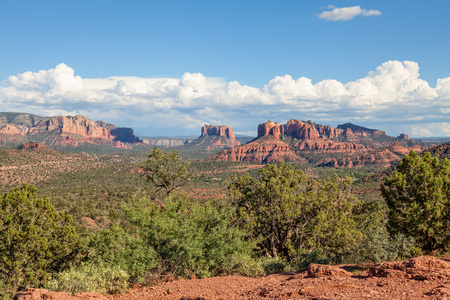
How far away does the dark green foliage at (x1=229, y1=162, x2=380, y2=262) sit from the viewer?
21750mm

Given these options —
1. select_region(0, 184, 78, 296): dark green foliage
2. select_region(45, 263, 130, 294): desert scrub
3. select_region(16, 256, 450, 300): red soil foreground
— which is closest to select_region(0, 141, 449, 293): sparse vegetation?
select_region(45, 263, 130, 294): desert scrub

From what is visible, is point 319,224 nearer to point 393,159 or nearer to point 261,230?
point 261,230

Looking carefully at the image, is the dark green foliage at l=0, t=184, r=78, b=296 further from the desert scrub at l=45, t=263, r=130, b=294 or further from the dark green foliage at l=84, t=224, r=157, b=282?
the desert scrub at l=45, t=263, r=130, b=294

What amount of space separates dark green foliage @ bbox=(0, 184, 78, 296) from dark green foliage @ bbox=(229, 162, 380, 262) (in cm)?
1192

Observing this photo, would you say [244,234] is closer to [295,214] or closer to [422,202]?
[295,214]

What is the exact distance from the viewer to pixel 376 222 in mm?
25625

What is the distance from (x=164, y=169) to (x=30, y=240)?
1340cm

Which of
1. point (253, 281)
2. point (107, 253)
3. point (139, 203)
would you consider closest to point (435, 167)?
point (253, 281)

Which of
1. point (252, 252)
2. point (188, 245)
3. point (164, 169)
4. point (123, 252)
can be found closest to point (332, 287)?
point (188, 245)

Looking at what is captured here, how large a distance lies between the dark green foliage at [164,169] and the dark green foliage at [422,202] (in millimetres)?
18181

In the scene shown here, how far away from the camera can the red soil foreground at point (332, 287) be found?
888 cm

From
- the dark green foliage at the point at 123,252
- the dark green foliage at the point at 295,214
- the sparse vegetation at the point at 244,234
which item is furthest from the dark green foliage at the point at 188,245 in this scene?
the dark green foliage at the point at 295,214

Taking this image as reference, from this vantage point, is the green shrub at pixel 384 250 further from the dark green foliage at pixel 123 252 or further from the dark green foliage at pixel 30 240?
the dark green foliage at pixel 30 240

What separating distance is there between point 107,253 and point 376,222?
832 inches
